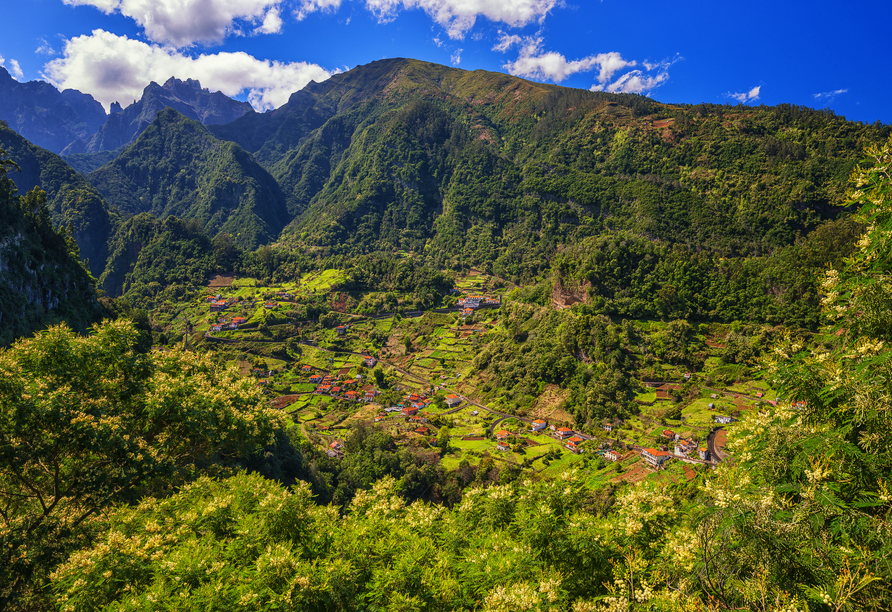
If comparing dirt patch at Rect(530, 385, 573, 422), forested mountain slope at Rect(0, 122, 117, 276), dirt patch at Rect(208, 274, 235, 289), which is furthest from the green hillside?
forested mountain slope at Rect(0, 122, 117, 276)

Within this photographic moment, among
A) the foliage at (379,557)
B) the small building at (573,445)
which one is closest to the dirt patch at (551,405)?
the small building at (573,445)

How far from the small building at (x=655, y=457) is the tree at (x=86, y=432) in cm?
3821

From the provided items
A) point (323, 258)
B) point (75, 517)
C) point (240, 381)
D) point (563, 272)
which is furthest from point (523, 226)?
point (75, 517)

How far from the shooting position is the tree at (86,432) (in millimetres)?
9930

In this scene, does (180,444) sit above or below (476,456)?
above

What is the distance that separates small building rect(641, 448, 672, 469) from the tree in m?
38.2

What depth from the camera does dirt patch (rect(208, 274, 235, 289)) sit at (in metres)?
112

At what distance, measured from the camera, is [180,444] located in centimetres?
1512

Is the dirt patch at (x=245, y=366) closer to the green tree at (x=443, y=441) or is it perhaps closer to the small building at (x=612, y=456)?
the green tree at (x=443, y=441)

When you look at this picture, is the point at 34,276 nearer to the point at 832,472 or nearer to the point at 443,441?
the point at 443,441

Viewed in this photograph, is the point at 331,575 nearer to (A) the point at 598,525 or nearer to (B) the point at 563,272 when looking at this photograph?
(A) the point at 598,525

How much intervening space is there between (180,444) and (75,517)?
178 inches

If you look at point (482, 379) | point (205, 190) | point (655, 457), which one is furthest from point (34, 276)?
point (205, 190)

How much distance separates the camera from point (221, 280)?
374ft
